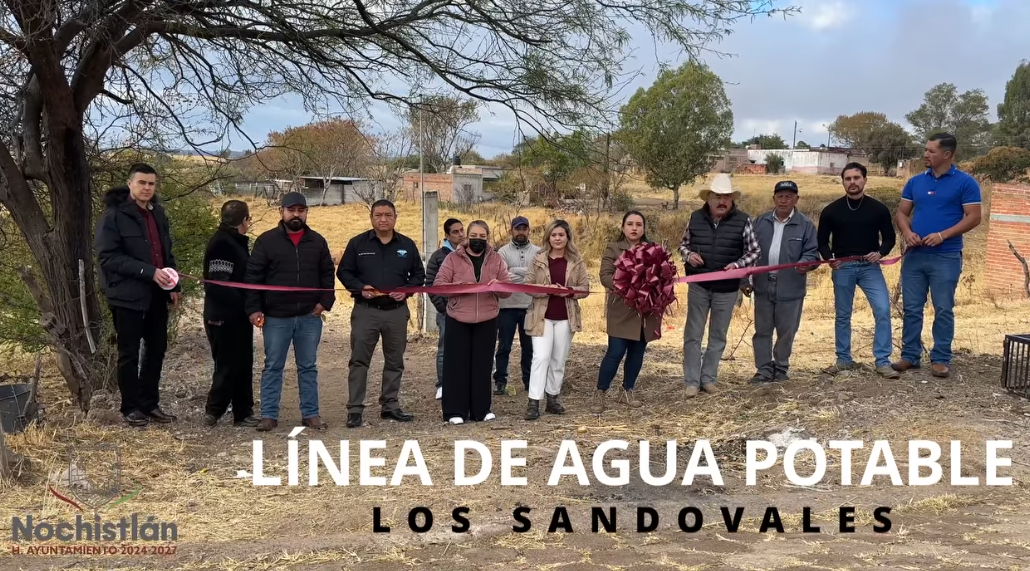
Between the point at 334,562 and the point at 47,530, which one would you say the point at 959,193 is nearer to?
the point at 334,562

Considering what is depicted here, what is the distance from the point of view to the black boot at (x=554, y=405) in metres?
7.35

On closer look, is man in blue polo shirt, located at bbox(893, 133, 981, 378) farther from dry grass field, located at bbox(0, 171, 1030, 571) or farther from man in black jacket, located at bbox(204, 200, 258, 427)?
man in black jacket, located at bbox(204, 200, 258, 427)

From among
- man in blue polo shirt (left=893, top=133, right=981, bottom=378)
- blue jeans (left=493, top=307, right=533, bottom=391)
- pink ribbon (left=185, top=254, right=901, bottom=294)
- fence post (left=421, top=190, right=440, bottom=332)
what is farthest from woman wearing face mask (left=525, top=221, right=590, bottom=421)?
fence post (left=421, top=190, right=440, bottom=332)

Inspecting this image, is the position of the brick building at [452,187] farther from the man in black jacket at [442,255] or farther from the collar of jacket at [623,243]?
the collar of jacket at [623,243]

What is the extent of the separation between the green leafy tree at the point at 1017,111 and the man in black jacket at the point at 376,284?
55187mm

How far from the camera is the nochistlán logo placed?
16.5ft

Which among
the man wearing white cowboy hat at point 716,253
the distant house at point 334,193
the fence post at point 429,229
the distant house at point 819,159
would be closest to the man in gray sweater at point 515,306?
the man wearing white cowboy hat at point 716,253

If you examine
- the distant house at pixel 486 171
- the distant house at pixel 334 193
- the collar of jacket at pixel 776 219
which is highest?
the distant house at pixel 486 171

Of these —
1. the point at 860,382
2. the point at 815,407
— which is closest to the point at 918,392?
the point at 860,382

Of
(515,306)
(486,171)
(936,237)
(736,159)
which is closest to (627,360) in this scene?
(515,306)

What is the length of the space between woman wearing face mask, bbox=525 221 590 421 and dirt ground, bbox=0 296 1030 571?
419 mm

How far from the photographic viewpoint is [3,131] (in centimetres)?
731

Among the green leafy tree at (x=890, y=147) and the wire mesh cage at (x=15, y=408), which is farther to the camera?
the green leafy tree at (x=890, y=147)

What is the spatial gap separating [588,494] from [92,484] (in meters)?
3.11
